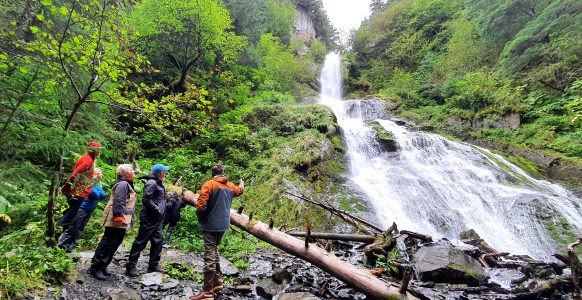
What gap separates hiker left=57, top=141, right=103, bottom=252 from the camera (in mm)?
4504

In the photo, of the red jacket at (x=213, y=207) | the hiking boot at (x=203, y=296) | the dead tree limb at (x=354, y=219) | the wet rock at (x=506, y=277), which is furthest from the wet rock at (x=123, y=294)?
the wet rock at (x=506, y=277)

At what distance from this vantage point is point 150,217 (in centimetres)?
493

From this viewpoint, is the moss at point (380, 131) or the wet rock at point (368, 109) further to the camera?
the wet rock at point (368, 109)

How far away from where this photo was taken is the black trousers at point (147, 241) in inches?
190

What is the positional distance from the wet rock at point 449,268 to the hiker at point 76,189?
6297 millimetres

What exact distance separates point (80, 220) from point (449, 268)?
716 cm

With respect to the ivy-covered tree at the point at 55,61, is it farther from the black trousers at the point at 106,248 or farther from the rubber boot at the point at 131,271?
the rubber boot at the point at 131,271

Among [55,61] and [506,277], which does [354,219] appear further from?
[55,61]

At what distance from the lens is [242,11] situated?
21703 mm

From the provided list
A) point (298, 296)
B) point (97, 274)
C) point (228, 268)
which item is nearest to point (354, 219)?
point (228, 268)

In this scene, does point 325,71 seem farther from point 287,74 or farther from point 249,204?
point 249,204

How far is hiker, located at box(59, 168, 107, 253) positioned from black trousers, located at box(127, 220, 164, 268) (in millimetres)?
1229

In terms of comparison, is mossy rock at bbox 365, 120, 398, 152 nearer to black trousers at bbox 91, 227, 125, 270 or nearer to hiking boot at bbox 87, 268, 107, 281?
black trousers at bbox 91, 227, 125, 270

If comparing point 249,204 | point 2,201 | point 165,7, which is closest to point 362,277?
point 2,201
